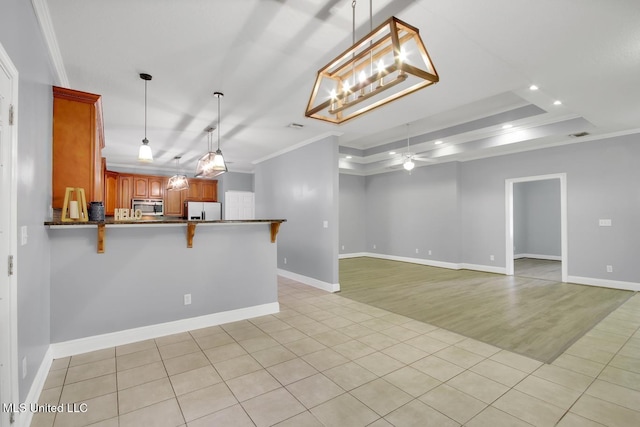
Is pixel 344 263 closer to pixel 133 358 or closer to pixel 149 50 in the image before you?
pixel 133 358

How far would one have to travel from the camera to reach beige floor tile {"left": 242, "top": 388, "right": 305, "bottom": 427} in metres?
1.93

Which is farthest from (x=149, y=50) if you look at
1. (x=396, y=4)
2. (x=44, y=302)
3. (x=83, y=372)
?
(x=83, y=372)

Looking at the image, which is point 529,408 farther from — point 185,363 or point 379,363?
point 185,363

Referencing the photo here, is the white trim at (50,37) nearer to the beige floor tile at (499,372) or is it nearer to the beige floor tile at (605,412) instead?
the beige floor tile at (499,372)

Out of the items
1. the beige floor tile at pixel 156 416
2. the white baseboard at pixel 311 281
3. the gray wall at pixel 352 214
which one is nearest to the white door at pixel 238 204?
the gray wall at pixel 352 214

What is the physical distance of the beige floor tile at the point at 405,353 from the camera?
2.75 metres

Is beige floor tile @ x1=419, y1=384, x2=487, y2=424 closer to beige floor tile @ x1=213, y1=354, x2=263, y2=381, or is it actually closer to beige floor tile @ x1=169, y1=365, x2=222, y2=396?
beige floor tile @ x1=213, y1=354, x2=263, y2=381

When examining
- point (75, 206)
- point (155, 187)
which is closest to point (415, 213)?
point (155, 187)

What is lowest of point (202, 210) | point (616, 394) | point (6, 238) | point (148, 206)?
point (616, 394)

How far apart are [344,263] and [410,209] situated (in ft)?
7.98

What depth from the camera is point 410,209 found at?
28.0 feet

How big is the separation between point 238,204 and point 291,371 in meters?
7.14

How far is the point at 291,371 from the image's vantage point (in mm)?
2537

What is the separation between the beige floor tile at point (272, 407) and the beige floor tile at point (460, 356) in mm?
1485
